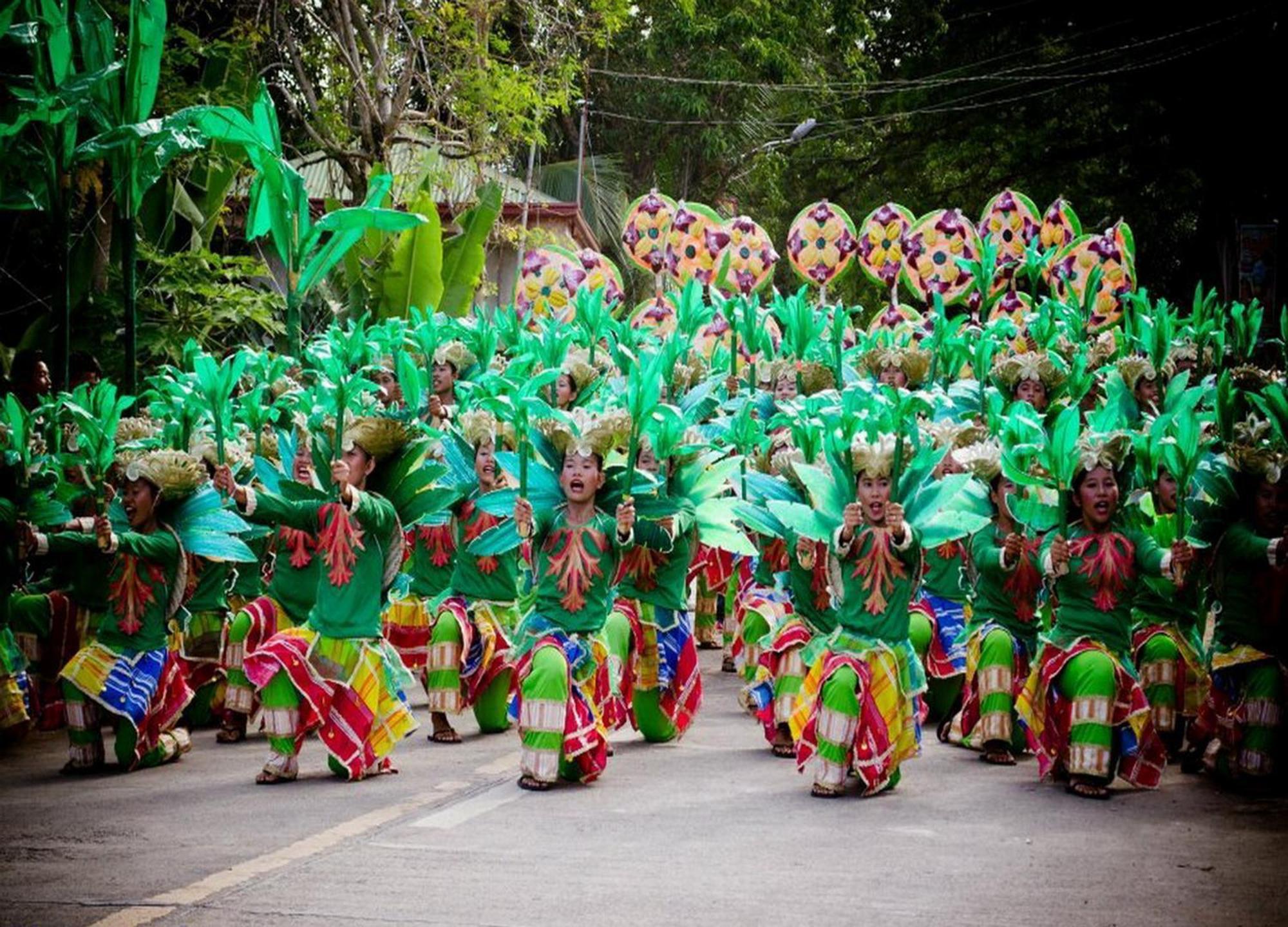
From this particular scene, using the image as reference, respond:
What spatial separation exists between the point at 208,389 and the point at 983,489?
12.6ft

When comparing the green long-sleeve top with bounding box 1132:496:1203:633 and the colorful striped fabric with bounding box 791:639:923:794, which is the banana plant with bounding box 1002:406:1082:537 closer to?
the green long-sleeve top with bounding box 1132:496:1203:633

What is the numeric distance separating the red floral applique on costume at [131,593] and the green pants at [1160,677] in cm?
457

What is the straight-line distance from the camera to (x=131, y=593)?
317 inches

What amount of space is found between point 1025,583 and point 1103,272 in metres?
8.54

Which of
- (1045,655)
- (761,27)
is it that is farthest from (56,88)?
(761,27)

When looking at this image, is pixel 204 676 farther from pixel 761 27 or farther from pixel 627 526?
pixel 761 27

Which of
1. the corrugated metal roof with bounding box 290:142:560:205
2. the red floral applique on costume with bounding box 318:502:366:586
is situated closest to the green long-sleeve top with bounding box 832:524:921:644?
the red floral applique on costume with bounding box 318:502:366:586

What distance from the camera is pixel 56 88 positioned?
32.9 ft

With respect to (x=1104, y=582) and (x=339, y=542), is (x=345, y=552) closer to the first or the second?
(x=339, y=542)

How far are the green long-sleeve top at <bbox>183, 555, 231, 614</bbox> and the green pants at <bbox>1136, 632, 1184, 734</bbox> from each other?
15.5 ft

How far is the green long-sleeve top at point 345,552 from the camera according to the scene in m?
7.82

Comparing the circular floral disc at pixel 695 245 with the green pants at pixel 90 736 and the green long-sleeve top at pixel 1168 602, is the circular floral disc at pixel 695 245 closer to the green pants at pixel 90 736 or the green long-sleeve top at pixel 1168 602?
the green long-sleeve top at pixel 1168 602

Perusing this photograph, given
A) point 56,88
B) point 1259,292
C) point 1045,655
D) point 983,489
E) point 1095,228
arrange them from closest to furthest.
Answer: point 1045,655, point 983,489, point 56,88, point 1259,292, point 1095,228

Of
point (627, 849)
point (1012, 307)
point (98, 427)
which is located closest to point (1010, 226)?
point (1012, 307)
